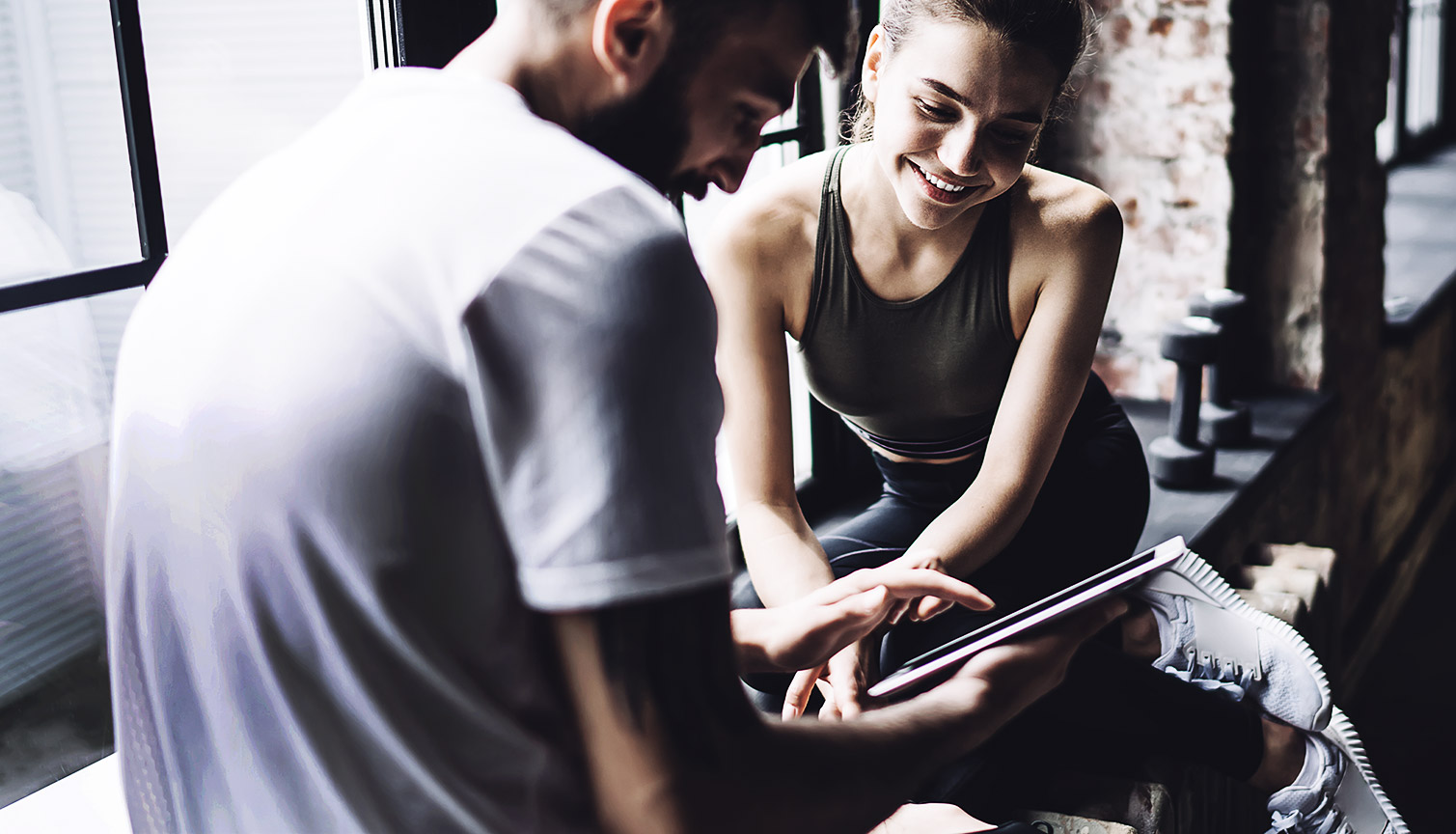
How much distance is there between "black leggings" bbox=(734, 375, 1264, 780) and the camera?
137 centimetres

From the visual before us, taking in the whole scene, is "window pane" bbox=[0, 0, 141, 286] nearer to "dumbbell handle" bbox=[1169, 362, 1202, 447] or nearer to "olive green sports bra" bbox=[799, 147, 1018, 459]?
"olive green sports bra" bbox=[799, 147, 1018, 459]

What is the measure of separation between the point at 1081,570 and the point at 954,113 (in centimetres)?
57

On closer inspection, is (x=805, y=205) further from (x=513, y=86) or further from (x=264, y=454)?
(x=264, y=454)

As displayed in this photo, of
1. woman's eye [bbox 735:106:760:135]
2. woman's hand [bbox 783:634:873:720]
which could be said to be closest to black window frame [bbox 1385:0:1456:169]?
woman's hand [bbox 783:634:873:720]

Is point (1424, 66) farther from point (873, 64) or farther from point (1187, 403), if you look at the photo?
point (873, 64)

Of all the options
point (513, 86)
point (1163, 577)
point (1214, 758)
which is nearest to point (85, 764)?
point (513, 86)

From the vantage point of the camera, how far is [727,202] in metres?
1.60

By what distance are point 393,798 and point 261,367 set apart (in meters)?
0.22

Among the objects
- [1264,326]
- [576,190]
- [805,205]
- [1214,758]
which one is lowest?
[1214,758]

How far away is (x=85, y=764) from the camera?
3.69ft

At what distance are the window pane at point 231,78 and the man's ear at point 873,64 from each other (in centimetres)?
54

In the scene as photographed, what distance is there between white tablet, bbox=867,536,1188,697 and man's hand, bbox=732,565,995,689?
47mm

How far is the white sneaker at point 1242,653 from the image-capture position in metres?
1.38

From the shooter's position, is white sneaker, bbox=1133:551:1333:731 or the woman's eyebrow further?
white sneaker, bbox=1133:551:1333:731
